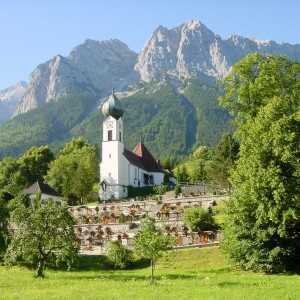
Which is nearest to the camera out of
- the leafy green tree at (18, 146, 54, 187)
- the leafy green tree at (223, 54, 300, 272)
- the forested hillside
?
the leafy green tree at (223, 54, 300, 272)

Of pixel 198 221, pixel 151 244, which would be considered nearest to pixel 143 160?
pixel 198 221

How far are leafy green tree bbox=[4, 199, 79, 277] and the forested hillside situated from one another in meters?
135

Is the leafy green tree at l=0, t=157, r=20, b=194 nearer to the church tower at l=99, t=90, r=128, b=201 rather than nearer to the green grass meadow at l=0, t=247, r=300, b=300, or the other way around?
the church tower at l=99, t=90, r=128, b=201

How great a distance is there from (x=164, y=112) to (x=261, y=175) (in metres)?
163

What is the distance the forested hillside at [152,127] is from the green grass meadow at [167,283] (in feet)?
435

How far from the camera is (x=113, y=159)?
69.1 meters

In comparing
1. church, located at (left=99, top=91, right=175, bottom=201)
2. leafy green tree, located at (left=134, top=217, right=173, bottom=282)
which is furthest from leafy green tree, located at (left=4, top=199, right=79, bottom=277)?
church, located at (left=99, top=91, right=175, bottom=201)

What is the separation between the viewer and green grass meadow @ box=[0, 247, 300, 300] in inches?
659

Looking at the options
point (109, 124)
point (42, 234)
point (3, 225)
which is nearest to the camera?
point (42, 234)

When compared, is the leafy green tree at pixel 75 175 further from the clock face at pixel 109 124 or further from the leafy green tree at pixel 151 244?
the leafy green tree at pixel 151 244

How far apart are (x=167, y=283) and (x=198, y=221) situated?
554 inches

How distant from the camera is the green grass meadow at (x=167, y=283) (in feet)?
54.9

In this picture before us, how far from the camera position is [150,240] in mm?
23109

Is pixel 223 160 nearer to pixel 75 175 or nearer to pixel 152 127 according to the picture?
pixel 75 175
